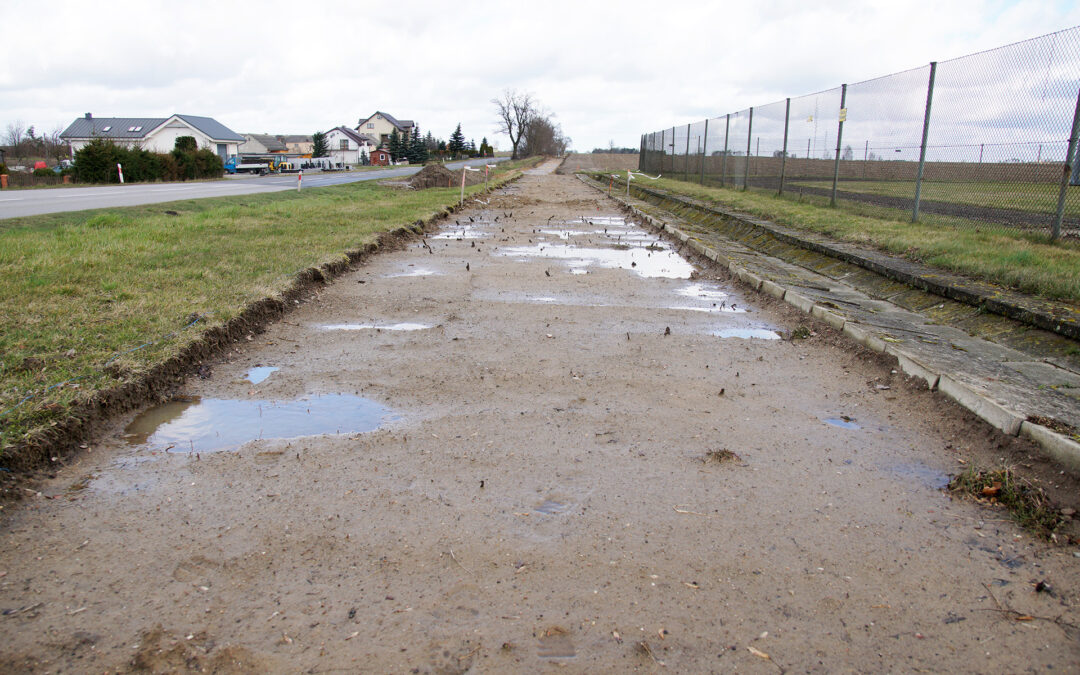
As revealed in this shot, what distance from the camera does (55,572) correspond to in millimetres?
2684

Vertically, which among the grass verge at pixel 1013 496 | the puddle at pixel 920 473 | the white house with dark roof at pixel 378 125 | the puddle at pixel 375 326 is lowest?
the puddle at pixel 920 473

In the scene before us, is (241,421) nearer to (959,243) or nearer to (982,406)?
(982,406)

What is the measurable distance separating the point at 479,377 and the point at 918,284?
5312mm

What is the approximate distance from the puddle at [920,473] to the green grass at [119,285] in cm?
463

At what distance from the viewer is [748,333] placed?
6547mm

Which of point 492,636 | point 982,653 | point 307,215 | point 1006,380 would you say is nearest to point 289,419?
point 492,636

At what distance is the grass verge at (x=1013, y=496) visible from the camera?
310 centimetres

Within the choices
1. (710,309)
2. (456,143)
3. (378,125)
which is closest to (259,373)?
(710,309)

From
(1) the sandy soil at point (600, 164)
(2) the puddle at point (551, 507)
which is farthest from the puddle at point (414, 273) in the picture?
(1) the sandy soil at point (600, 164)

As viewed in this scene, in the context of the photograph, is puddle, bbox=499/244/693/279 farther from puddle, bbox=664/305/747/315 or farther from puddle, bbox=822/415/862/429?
puddle, bbox=822/415/862/429

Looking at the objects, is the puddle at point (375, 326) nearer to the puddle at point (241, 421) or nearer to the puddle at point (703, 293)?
the puddle at point (241, 421)

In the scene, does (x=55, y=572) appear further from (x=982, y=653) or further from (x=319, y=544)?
(x=982, y=653)

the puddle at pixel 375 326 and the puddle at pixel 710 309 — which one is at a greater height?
the puddle at pixel 375 326

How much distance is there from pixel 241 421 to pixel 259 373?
0.99 m
